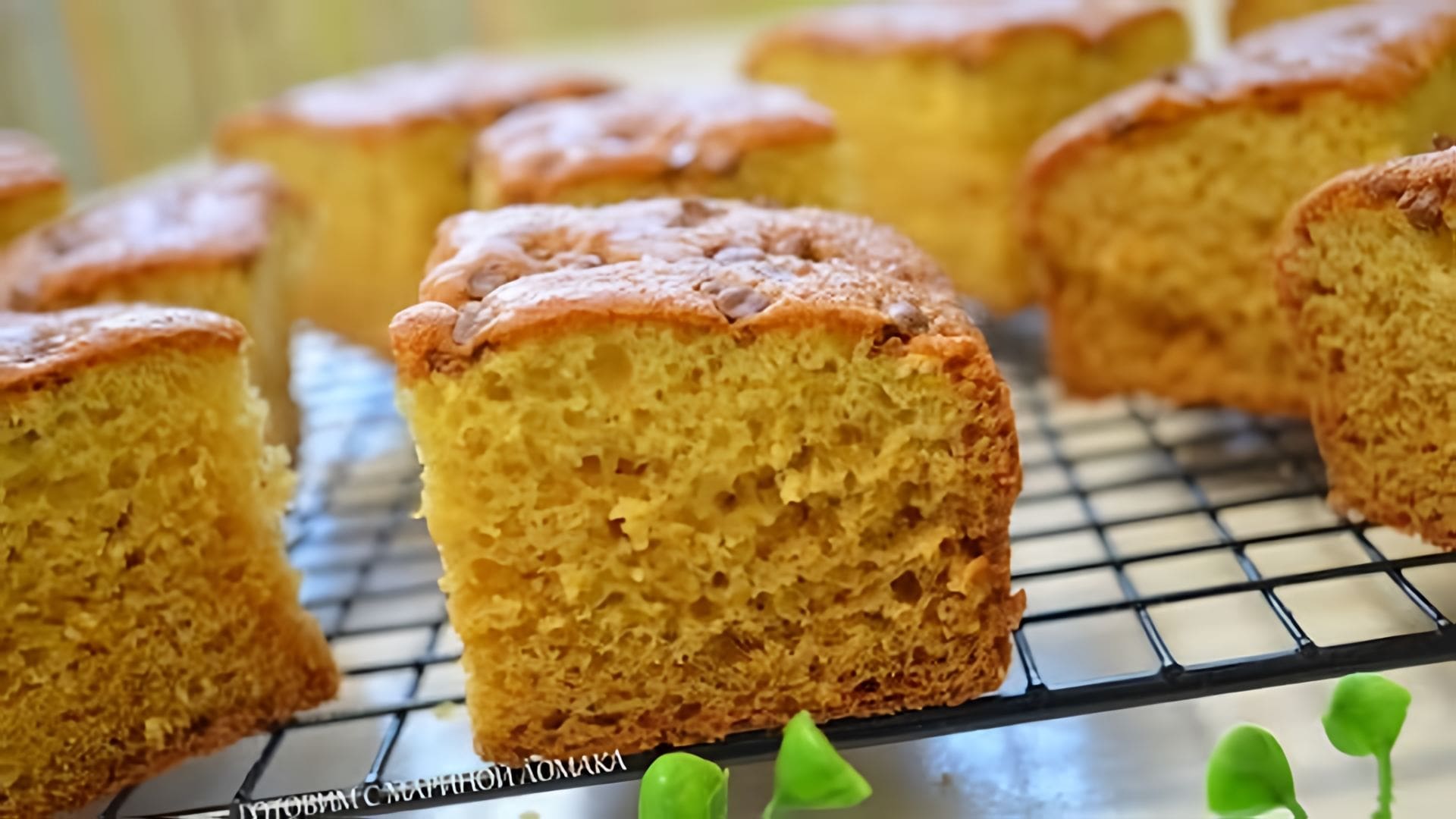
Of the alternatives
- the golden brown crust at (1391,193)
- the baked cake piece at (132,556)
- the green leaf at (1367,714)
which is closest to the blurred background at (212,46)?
the baked cake piece at (132,556)

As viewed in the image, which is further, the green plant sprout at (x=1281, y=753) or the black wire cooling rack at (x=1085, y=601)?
the black wire cooling rack at (x=1085, y=601)

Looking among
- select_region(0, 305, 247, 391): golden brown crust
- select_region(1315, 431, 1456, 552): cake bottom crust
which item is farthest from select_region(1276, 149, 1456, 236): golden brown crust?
select_region(0, 305, 247, 391): golden brown crust

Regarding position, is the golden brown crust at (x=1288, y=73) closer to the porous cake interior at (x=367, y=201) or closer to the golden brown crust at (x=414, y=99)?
the golden brown crust at (x=414, y=99)

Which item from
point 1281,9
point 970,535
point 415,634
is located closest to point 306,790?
point 415,634

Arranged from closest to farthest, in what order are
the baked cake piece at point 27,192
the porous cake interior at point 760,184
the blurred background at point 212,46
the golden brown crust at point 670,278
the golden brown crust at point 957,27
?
the golden brown crust at point 670,278 → the porous cake interior at point 760,184 → the baked cake piece at point 27,192 → the golden brown crust at point 957,27 → the blurred background at point 212,46

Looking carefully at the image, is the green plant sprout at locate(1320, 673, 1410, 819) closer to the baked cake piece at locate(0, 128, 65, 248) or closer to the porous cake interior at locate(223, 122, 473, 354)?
the porous cake interior at locate(223, 122, 473, 354)

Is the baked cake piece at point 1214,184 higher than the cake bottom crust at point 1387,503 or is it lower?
higher
